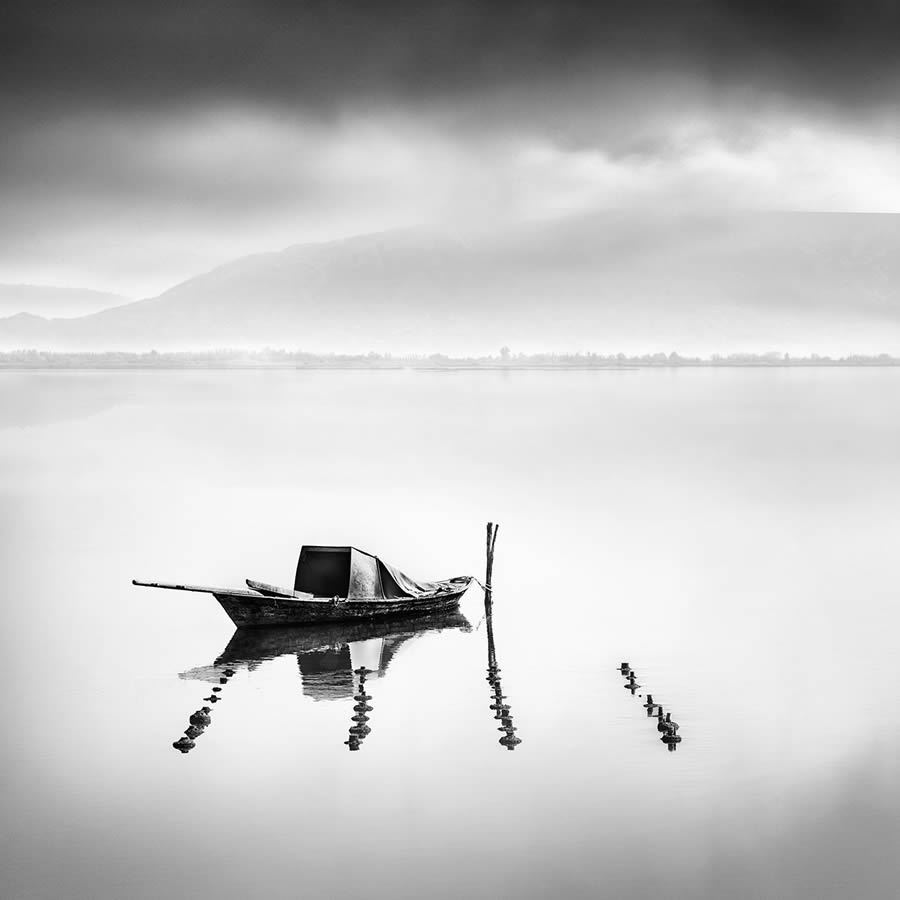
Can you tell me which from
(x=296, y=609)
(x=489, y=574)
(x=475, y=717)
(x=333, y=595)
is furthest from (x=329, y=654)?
(x=489, y=574)

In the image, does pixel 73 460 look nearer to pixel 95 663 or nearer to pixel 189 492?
pixel 189 492

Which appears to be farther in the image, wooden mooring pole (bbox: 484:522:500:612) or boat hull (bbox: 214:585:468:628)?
wooden mooring pole (bbox: 484:522:500:612)

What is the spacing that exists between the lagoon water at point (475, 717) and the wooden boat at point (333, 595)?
138cm

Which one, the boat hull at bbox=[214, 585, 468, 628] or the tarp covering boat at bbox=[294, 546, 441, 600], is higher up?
the tarp covering boat at bbox=[294, 546, 441, 600]

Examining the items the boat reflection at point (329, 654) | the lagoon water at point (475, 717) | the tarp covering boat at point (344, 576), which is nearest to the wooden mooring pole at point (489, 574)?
the lagoon water at point (475, 717)

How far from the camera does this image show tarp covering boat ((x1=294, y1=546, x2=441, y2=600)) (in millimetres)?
35000

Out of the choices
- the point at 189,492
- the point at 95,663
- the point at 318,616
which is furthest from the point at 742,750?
the point at 189,492

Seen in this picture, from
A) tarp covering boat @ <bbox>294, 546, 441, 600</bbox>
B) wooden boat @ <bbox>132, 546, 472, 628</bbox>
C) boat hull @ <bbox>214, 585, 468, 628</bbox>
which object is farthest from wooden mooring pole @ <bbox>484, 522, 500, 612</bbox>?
boat hull @ <bbox>214, 585, 468, 628</bbox>

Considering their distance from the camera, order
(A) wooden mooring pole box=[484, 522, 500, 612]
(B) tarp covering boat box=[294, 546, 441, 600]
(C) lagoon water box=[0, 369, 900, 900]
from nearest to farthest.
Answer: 1. (C) lagoon water box=[0, 369, 900, 900]
2. (B) tarp covering boat box=[294, 546, 441, 600]
3. (A) wooden mooring pole box=[484, 522, 500, 612]

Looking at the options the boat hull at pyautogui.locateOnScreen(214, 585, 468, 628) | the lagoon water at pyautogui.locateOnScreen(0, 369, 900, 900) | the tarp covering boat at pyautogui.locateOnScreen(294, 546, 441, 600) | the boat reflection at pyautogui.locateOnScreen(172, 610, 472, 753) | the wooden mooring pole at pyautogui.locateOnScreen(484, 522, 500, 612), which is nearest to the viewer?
the lagoon water at pyautogui.locateOnScreen(0, 369, 900, 900)

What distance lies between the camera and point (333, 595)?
35.0 m

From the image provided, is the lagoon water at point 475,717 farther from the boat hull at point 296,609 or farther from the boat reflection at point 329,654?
the boat hull at point 296,609

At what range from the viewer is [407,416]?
603 feet

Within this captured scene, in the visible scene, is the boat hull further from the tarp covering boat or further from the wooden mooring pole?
the wooden mooring pole
